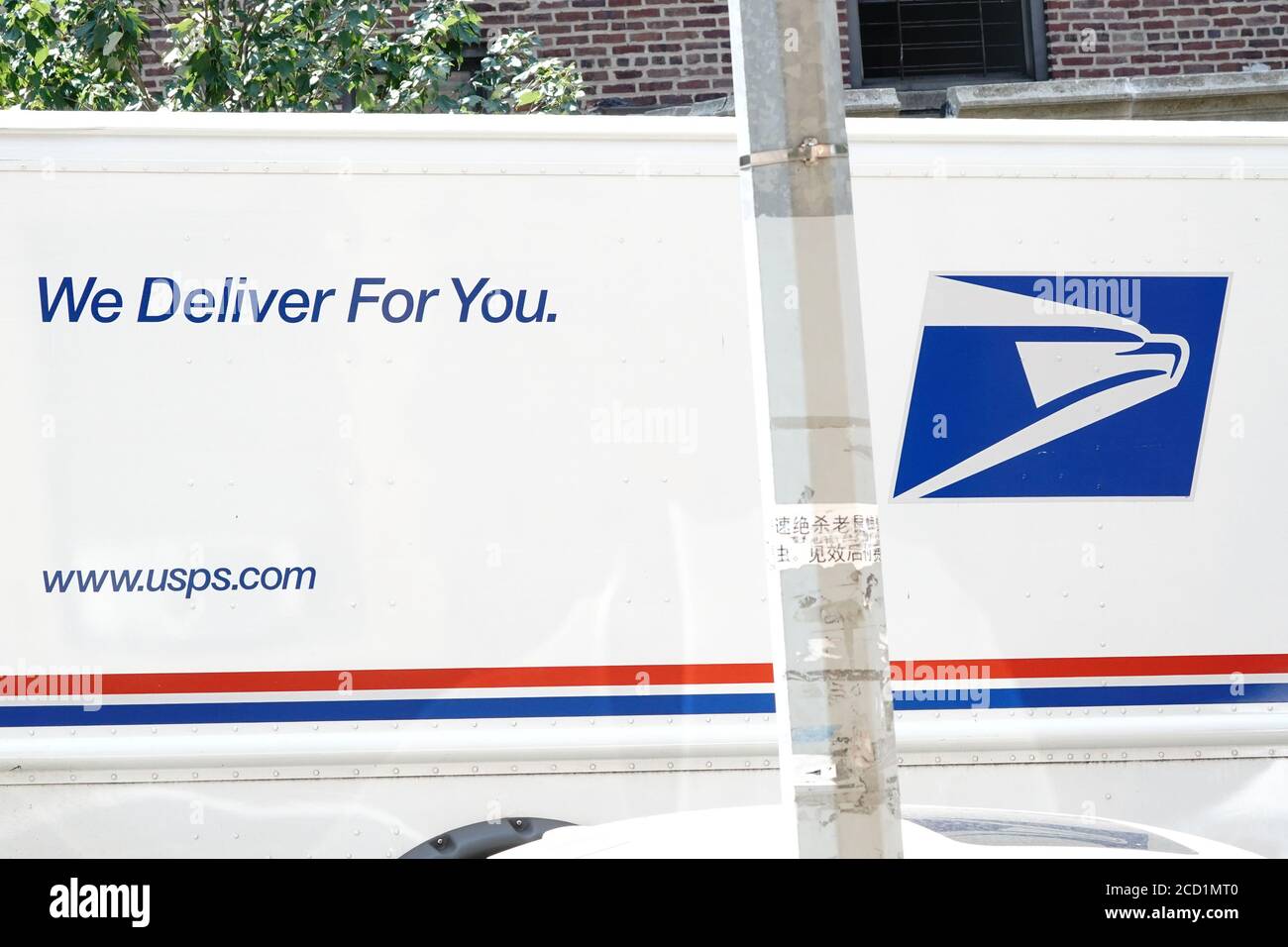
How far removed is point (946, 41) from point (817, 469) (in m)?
7.91

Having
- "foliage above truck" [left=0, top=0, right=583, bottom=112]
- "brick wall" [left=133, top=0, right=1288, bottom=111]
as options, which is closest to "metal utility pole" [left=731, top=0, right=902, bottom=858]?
"foliage above truck" [left=0, top=0, right=583, bottom=112]

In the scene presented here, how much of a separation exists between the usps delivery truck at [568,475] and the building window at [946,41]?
5.40 m

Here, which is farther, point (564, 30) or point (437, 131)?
point (564, 30)

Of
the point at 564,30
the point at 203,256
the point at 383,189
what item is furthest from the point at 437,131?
the point at 564,30

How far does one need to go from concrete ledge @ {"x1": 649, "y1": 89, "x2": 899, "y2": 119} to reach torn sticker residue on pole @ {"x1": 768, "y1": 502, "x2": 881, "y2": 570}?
254 inches

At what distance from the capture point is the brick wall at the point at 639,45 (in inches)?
362

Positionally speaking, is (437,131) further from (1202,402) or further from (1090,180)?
(1202,402)

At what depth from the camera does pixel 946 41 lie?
380 inches

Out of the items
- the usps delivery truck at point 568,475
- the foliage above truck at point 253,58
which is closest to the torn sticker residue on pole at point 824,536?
the usps delivery truck at point 568,475

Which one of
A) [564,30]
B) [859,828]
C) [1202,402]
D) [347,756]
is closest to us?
[859,828]

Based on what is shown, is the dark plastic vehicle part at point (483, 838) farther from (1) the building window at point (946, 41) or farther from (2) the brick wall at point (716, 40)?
(1) the building window at point (946, 41)

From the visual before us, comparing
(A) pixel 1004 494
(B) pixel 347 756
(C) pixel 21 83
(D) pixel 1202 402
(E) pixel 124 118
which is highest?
(C) pixel 21 83

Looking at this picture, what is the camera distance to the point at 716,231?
4340mm

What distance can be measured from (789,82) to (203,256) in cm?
221
